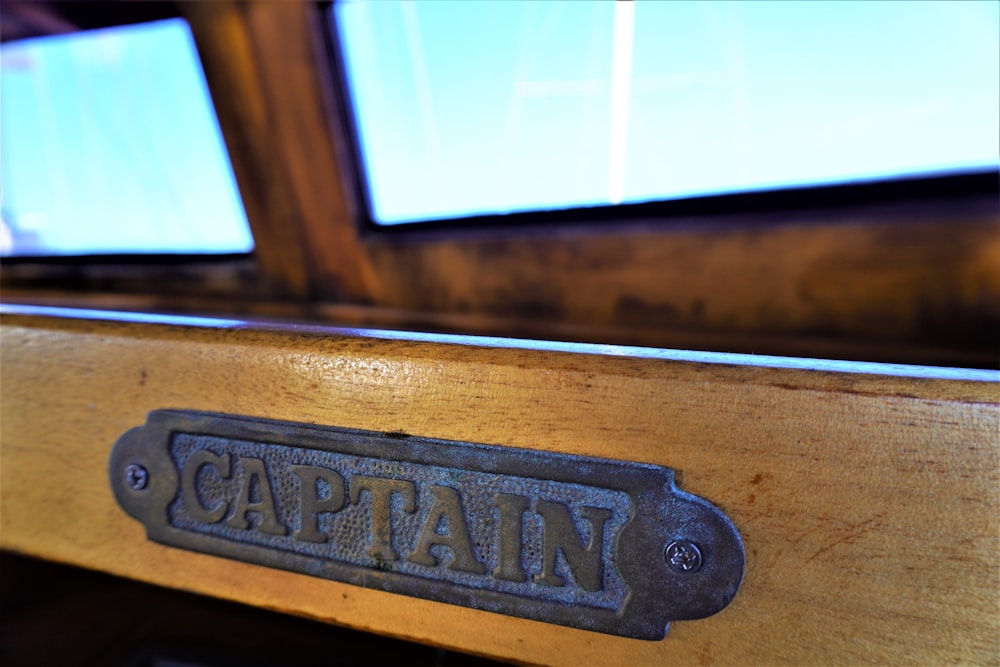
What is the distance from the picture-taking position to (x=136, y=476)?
2.10 feet

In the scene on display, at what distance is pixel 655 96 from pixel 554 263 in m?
0.45

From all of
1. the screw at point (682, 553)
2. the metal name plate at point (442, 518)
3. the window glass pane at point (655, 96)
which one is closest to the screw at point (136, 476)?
the metal name plate at point (442, 518)

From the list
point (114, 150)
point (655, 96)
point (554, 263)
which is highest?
point (114, 150)

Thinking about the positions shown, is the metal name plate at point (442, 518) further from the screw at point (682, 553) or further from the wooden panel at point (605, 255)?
the wooden panel at point (605, 255)

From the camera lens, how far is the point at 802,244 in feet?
4.34

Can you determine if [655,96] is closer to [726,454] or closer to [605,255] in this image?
[605,255]

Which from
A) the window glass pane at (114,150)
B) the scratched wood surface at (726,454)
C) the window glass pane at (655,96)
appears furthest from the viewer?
the window glass pane at (114,150)

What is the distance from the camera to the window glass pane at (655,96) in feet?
3.84

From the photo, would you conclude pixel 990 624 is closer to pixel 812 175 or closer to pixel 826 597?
pixel 826 597

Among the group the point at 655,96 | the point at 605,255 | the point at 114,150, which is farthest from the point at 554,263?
the point at 114,150

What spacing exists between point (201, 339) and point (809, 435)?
564 millimetres

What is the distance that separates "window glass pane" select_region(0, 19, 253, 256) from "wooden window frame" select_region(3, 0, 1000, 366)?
0.43ft

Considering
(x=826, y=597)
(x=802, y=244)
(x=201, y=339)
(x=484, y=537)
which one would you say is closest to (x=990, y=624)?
(x=826, y=597)

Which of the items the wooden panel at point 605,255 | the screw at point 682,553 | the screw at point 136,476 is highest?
the wooden panel at point 605,255
